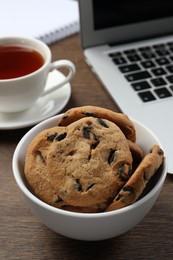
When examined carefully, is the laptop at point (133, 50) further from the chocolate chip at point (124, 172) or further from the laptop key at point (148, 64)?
the chocolate chip at point (124, 172)

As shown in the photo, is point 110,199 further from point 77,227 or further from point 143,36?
point 143,36

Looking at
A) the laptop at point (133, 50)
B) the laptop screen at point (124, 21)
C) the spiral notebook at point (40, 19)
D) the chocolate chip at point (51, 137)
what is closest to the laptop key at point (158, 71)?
the laptop at point (133, 50)

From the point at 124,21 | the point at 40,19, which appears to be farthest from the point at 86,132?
the point at 40,19

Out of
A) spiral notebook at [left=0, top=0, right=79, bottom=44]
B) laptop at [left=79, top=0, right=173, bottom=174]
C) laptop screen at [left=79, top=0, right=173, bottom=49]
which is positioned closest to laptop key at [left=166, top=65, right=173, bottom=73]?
laptop at [left=79, top=0, right=173, bottom=174]

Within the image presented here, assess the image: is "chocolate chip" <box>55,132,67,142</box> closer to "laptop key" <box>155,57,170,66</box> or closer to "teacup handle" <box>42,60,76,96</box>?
"teacup handle" <box>42,60,76,96</box>

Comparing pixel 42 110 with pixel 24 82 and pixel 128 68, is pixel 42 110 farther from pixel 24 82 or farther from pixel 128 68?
pixel 128 68

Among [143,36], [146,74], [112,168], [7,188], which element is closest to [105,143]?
[112,168]
